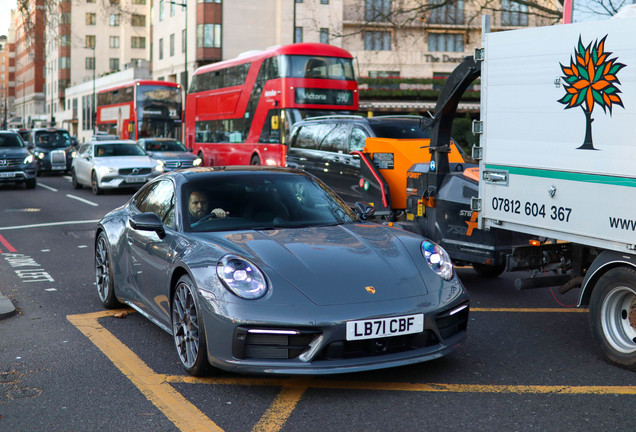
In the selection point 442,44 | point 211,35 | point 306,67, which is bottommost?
point 306,67

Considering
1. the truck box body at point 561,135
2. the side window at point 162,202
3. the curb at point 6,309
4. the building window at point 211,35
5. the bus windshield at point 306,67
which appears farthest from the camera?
the building window at point 211,35

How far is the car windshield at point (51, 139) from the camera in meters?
29.9

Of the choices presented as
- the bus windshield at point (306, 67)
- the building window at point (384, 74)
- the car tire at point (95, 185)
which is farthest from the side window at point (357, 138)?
the building window at point (384, 74)

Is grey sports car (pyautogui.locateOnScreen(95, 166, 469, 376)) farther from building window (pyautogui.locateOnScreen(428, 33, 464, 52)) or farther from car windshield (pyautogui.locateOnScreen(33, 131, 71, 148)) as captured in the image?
building window (pyautogui.locateOnScreen(428, 33, 464, 52))

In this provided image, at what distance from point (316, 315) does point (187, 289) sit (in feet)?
3.37

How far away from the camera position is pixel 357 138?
40.1ft

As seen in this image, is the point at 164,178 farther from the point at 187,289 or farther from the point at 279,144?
the point at 279,144

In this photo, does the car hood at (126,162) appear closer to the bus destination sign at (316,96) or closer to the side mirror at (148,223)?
the bus destination sign at (316,96)

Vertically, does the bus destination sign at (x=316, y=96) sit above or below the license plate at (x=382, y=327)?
above

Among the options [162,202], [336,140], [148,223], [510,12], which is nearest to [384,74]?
[510,12]

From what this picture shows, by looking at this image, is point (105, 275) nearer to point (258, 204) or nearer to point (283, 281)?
point (258, 204)

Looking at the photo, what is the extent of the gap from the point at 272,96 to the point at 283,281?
58.6 feet

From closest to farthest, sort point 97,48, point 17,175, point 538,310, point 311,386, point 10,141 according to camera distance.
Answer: point 311,386
point 538,310
point 17,175
point 10,141
point 97,48

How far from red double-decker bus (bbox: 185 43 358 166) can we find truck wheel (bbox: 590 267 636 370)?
16.1 m
